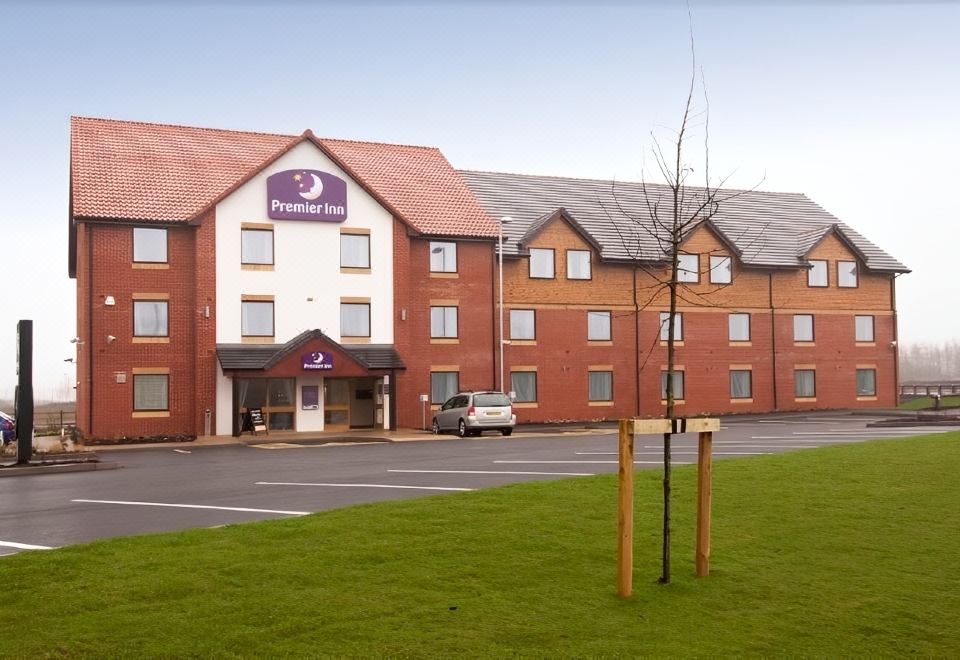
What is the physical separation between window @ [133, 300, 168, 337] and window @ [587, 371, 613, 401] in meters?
19.2

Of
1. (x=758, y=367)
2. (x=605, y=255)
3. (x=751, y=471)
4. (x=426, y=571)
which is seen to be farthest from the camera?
(x=758, y=367)

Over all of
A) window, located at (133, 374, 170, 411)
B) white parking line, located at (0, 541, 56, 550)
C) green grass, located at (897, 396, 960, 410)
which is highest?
window, located at (133, 374, 170, 411)

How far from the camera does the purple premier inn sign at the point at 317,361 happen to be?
36594mm

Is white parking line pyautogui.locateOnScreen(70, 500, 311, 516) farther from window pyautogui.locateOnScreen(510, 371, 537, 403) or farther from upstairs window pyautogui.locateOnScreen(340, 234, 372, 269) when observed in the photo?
window pyautogui.locateOnScreen(510, 371, 537, 403)

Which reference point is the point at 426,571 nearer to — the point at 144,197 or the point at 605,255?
the point at 144,197

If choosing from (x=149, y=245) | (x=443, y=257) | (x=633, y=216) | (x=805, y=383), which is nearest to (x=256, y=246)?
(x=149, y=245)

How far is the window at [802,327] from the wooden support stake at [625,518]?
144 feet

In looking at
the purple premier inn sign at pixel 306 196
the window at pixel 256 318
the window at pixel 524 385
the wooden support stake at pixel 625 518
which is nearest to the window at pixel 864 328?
the window at pixel 524 385

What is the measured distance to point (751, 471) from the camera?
14492mm

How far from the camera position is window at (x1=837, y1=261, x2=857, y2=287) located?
50.7 m

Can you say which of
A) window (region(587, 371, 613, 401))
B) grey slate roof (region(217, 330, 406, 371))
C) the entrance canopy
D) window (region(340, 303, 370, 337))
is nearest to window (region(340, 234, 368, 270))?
window (region(340, 303, 370, 337))

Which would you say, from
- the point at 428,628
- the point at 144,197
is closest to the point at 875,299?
the point at 144,197

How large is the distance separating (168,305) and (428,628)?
3194cm

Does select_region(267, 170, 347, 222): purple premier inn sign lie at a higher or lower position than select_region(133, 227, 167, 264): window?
higher
